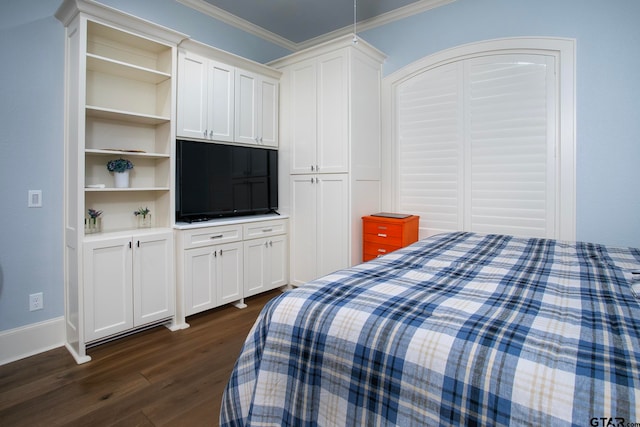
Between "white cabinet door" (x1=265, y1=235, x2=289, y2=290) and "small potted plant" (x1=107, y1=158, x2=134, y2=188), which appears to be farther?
"white cabinet door" (x1=265, y1=235, x2=289, y2=290)

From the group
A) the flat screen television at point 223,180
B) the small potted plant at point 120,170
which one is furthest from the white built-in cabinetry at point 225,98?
the small potted plant at point 120,170

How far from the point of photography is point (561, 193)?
268 centimetres

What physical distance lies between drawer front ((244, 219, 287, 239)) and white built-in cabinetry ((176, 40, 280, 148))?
0.85 meters

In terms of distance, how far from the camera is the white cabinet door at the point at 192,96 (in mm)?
2887

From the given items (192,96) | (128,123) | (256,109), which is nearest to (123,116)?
(128,123)

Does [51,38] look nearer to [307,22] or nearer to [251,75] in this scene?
[251,75]

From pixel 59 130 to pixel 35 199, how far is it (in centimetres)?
53

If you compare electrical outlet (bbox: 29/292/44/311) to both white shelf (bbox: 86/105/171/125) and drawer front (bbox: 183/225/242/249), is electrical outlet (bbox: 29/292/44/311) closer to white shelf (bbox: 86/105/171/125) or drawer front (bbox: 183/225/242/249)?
drawer front (bbox: 183/225/242/249)

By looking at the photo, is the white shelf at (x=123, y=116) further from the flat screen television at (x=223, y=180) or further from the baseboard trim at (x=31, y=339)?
the baseboard trim at (x=31, y=339)

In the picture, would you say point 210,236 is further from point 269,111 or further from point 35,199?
point 269,111

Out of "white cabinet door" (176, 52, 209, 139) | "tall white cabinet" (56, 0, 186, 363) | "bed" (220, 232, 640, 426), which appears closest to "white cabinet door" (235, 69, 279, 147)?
"white cabinet door" (176, 52, 209, 139)

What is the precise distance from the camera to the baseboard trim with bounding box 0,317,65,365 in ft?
7.39

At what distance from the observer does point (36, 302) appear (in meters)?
2.40

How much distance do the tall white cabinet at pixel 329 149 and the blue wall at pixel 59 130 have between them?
1438 millimetres
